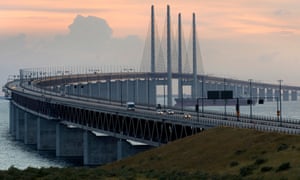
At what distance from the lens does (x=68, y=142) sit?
6024 inches

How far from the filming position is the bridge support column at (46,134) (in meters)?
166

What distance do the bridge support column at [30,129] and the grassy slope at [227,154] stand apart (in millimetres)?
98700

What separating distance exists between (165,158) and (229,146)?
23.7ft

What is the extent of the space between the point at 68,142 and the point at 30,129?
37.0 metres

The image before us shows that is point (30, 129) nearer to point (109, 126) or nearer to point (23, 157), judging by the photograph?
point (23, 157)

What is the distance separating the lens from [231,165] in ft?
208

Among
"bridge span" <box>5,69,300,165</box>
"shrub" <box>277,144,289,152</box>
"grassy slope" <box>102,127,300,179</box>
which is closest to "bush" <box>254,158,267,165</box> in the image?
"grassy slope" <box>102,127,300,179</box>

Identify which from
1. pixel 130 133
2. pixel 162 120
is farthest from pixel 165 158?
pixel 130 133

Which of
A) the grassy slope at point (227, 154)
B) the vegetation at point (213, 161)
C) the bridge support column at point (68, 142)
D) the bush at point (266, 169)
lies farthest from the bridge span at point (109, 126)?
the bush at point (266, 169)

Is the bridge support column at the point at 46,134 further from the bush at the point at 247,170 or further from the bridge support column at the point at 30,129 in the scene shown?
the bush at the point at 247,170

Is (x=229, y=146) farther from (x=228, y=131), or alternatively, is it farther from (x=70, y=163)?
(x=70, y=163)

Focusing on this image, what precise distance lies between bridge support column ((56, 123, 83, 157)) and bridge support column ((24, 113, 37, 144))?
2345cm

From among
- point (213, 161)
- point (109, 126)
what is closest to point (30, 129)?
point (109, 126)

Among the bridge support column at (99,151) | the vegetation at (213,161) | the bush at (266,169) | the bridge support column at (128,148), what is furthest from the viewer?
the bridge support column at (99,151)
